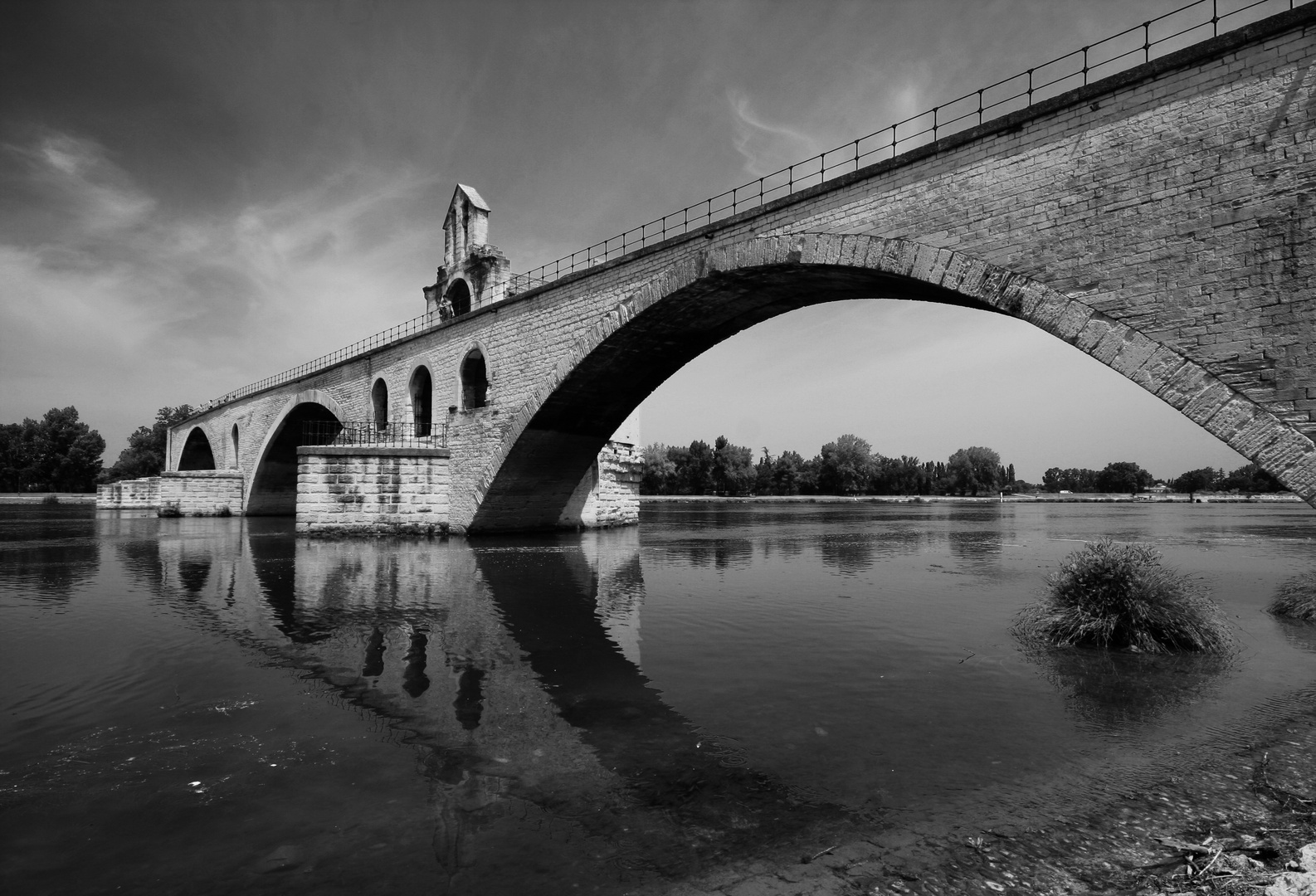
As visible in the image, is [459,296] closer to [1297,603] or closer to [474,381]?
[474,381]

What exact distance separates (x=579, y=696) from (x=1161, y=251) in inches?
378

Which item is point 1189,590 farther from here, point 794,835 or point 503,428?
point 503,428

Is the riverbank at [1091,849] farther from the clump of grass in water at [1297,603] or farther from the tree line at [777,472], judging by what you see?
the tree line at [777,472]

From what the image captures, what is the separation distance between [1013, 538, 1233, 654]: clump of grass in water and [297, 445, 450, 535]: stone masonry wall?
18999 millimetres

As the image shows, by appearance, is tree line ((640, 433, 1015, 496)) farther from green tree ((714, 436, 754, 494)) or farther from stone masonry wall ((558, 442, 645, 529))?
stone masonry wall ((558, 442, 645, 529))

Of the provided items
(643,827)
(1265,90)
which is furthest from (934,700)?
(1265,90)

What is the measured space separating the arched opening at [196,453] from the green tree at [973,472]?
97.1m

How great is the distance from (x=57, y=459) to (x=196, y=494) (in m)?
57.4

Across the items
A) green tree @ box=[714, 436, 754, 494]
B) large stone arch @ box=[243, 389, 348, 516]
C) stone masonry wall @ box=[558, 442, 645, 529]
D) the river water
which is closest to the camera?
the river water

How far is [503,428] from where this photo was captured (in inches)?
884

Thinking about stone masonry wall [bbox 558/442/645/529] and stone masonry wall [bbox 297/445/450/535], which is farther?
stone masonry wall [bbox 558/442/645/529]

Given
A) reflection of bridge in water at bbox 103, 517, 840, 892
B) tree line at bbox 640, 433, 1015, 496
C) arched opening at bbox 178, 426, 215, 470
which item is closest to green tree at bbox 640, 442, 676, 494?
tree line at bbox 640, 433, 1015, 496

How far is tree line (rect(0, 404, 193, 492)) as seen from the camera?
265 ft

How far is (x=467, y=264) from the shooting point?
3347cm
